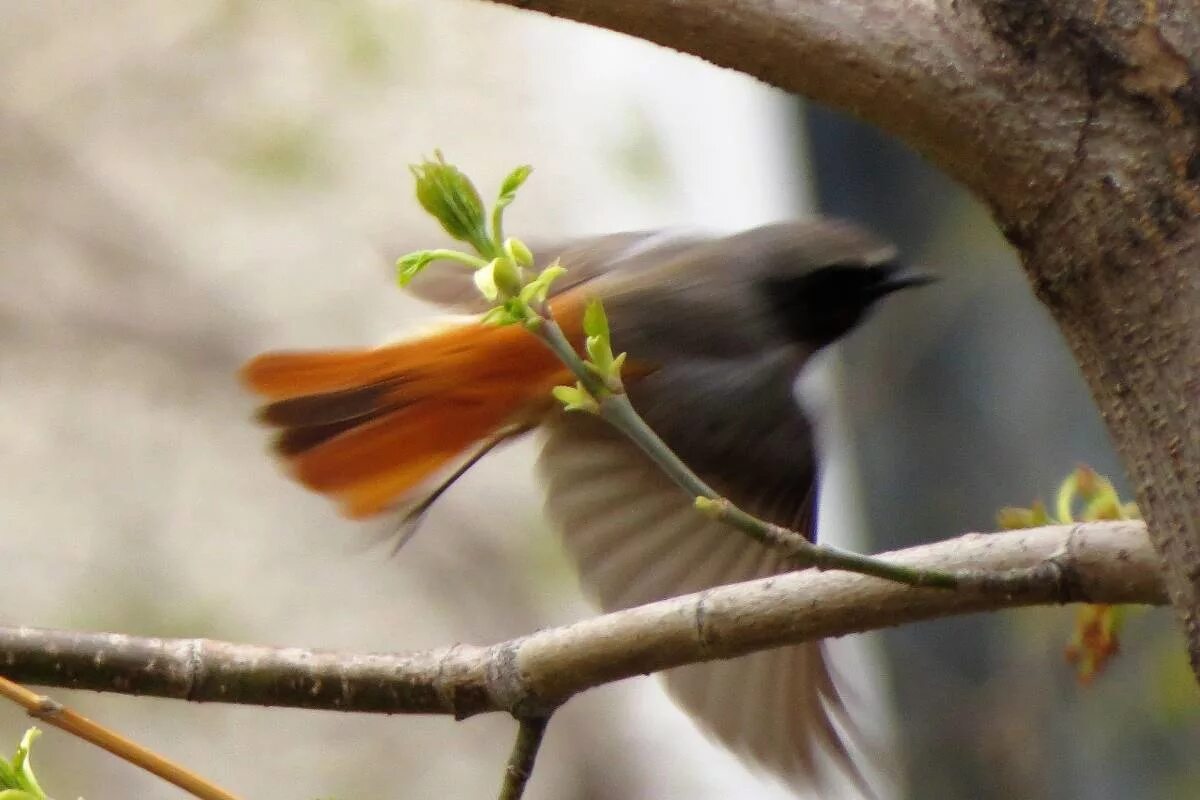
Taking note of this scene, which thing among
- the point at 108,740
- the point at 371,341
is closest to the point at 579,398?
the point at 108,740

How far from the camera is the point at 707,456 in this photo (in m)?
1.13

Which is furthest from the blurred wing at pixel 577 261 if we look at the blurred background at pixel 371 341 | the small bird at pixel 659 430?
the blurred background at pixel 371 341

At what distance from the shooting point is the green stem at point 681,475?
0.47 m

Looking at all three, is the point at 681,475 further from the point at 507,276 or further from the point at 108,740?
the point at 108,740

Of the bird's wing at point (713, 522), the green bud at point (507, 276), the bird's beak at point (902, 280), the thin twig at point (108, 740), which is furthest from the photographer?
the bird's beak at point (902, 280)

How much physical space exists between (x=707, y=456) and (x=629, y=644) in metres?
0.51

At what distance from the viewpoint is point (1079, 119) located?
1.76 ft

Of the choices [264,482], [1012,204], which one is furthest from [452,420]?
[264,482]

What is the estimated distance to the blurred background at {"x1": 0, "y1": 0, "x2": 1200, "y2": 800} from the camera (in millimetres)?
1986

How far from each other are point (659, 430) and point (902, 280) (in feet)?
0.88

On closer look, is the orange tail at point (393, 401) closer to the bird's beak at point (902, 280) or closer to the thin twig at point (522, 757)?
the bird's beak at point (902, 280)

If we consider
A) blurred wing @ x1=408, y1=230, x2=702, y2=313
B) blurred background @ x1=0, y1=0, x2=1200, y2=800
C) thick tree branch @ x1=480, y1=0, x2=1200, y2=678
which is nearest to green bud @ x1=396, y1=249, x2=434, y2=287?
thick tree branch @ x1=480, y1=0, x2=1200, y2=678

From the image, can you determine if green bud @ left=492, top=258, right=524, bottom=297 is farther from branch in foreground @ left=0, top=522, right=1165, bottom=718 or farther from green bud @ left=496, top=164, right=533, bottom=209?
branch in foreground @ left=0, top=522, right=1165, bottom=718

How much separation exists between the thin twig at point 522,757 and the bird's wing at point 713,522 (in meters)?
0.40
